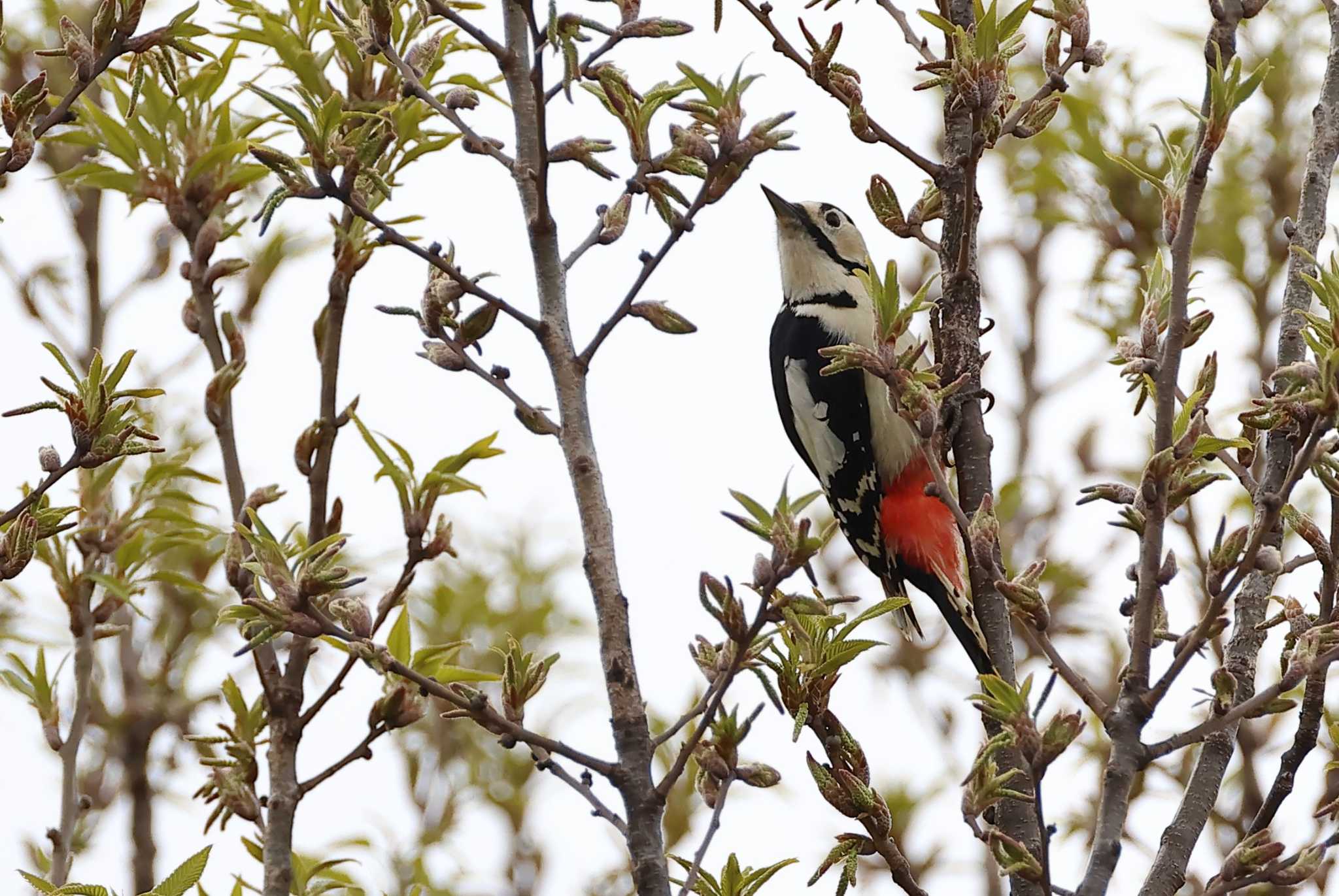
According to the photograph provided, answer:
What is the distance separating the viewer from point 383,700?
248 cm

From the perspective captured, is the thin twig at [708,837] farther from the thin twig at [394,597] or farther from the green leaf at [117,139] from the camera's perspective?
the green leaf at [117,139]

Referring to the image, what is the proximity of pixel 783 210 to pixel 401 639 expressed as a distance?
2.56 m

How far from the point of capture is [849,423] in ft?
14.7

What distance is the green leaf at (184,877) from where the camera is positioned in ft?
6.26

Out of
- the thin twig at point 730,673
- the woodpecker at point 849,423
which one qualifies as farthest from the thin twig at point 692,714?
the woodpecker at point 849,423

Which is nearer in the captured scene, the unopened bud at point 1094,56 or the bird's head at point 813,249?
the unopened bud at point 1094,56

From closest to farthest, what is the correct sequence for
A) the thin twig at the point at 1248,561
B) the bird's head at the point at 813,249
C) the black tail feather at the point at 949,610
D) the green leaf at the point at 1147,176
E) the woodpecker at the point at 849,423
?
the thin twig at the point at 1248,561 → the green leaf at the point at 1147,176 → the black tail feather at the point at 949,610 → the woodpecker at the point at 849,423 → the bird's head at the point at 813,249

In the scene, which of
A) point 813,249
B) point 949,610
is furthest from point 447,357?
point 813,249

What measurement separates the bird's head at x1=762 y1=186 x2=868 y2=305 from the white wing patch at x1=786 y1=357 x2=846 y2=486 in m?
0.29

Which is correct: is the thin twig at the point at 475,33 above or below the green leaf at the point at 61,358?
above

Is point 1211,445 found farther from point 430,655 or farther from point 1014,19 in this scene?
point 430,655

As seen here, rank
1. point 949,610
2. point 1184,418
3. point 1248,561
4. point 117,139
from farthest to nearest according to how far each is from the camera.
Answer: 1. point 949,610
2. point 117,139
3. point 1184,418
4. point 1248,561

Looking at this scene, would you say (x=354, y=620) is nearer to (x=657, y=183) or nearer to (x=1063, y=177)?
(x=657, y=183)

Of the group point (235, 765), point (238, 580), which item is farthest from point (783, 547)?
point (235, 765)
